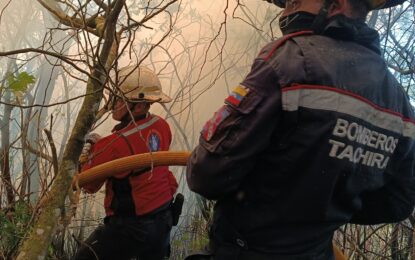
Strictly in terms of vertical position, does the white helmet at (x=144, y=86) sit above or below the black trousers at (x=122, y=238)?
above

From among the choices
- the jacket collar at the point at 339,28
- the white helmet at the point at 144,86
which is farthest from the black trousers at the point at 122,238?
the jacket collar at the point at 339,28

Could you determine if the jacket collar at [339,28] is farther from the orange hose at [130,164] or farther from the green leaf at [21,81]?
the green leaf at [21,81]

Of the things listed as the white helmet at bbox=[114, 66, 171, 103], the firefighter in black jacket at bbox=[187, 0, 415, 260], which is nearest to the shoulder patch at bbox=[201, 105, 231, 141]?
the firefighter in black jacket at bbox=[187, 0, 415, 260]

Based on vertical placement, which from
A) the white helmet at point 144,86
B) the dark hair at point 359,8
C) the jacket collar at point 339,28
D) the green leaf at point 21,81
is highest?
the white helmet at point 144,86

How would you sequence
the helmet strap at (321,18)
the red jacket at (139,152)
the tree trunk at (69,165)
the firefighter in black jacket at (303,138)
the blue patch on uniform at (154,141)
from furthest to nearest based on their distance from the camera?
the blue patch on uniform at (154,141)
the red jacket at (139,152)
the tree trunk at (69,165)
the helmet strap at (321,18)
the firefighter in black jacket at (303,138)

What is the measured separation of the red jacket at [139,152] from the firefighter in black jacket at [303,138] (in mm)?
1394

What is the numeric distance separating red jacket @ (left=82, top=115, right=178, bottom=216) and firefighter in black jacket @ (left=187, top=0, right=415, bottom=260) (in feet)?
4.57

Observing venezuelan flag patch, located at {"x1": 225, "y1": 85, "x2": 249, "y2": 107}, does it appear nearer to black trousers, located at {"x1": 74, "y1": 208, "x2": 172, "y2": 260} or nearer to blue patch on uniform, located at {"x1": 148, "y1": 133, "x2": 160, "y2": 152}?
blue patch on uniform, located at {"x1": 148, "y1": 133, "x2": 160, "y2": 152}

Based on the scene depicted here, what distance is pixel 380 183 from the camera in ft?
4.52

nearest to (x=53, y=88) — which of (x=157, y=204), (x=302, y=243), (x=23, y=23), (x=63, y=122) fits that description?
(x=63, y=122)

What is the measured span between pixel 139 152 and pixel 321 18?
67.3 inches

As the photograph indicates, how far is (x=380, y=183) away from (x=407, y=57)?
7.63 feet

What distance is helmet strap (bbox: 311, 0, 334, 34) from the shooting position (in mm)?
1263

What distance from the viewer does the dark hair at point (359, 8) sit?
1295 millimetres
